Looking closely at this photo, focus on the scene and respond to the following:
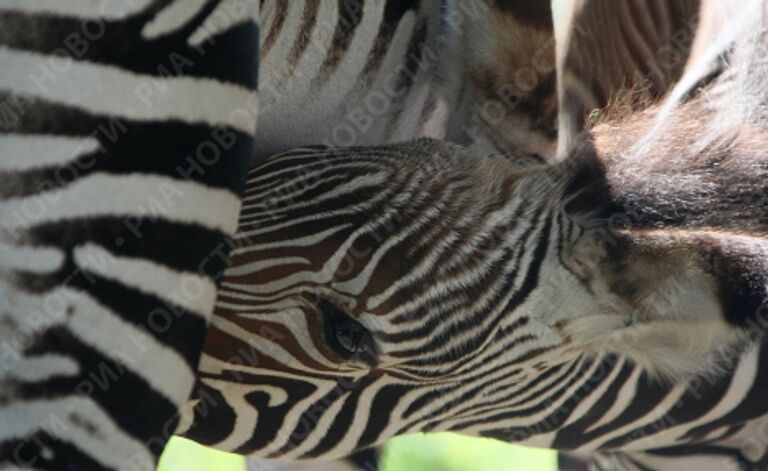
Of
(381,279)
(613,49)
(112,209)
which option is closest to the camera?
(112,209)

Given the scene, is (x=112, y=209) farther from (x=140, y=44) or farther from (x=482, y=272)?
(x=482, y=272)

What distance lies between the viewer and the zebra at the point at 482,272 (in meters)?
2.38

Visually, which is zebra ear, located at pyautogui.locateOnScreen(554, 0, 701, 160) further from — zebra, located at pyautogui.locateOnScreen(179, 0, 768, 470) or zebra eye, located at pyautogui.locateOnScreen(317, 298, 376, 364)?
zebra eye, located at pyautogui.locateOnScreen(317, 298, 376, 364)

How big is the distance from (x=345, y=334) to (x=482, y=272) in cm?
30

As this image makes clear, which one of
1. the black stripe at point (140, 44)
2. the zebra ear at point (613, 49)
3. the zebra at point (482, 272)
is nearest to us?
the black stripe at point (140, 44)

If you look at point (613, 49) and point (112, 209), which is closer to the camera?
point (112, 209)

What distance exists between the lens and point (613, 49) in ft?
10.7

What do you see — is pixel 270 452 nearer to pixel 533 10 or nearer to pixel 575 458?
pixel 533 10

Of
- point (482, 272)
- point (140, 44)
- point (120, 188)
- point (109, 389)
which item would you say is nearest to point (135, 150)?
point (120, 188)

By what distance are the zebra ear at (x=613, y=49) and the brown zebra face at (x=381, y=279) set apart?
1.93 ft

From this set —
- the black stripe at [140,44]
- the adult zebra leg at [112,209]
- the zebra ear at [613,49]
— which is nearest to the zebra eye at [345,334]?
the adult zebra leg at [112,209]

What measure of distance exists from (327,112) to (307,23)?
277 millimetres

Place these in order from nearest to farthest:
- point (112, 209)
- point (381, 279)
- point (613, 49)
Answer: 1. point (112, 209)
2. point (381, 279)
3. point (613, 49)

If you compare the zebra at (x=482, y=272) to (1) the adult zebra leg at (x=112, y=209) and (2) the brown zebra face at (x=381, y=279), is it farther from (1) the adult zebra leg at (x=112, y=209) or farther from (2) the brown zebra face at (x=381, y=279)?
(1) the adult zebra leg at (x=112, y=209)
